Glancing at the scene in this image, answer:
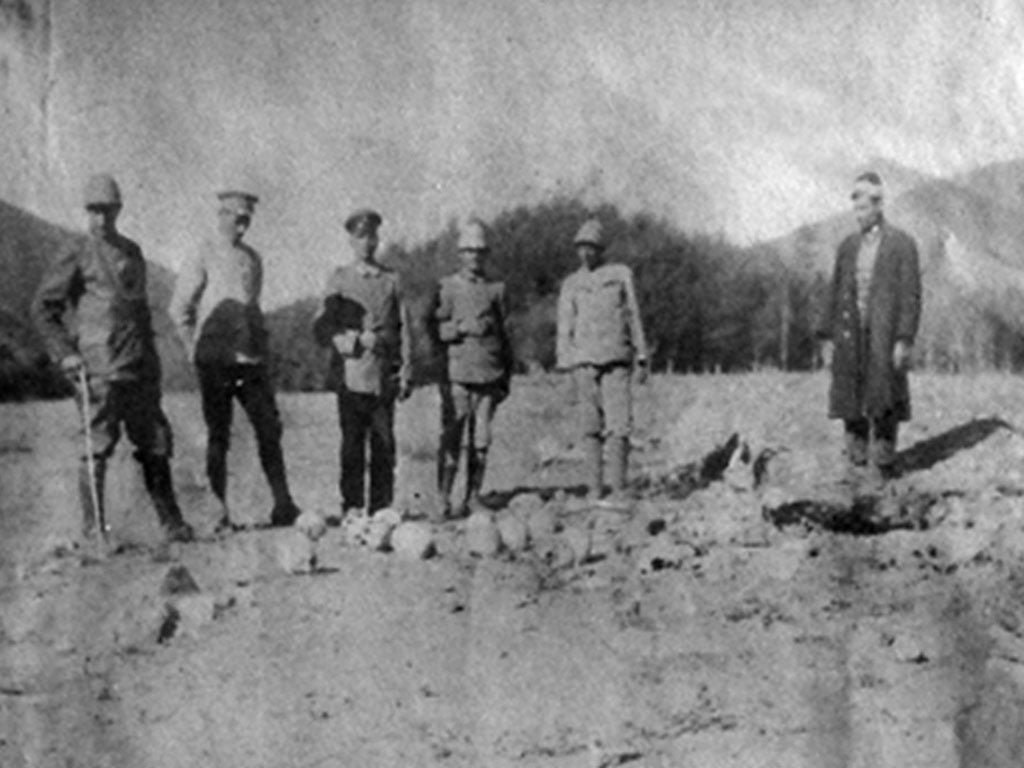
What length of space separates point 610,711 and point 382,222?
77.2 inches

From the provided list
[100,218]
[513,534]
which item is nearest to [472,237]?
[513,534]

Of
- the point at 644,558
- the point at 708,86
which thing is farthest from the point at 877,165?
the point at 644,558

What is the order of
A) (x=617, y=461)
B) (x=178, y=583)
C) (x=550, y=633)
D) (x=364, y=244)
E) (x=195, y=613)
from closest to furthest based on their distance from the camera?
→ (x=550, y=633) < (x=195, y=613) < (x=178, y=583) < (x=364, y=244) < (x=617, y=461)

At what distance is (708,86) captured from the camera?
16.0 ft

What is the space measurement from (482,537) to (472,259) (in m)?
1.09

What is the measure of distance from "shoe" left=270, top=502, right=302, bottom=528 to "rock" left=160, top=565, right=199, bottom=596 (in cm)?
59

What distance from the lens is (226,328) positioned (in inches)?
187

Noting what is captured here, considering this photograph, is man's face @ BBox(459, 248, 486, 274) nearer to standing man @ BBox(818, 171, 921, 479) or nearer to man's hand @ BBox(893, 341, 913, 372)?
standing man @ BBox(818, 171, 921, 479)

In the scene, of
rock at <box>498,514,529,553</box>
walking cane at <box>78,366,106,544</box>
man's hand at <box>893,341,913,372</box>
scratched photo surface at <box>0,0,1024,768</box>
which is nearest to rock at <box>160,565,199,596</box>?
scratched photo surface at <box>0,0,1024,768</box>

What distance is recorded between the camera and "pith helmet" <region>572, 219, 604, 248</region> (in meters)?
5.15

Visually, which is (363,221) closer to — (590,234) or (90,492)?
(590,234)

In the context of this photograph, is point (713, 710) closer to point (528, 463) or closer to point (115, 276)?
point (115, 276)

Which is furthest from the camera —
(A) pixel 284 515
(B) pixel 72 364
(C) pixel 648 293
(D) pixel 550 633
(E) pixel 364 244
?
(C) pixel 648 293

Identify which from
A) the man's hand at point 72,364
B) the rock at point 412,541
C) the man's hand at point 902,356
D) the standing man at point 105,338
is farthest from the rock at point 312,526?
the man's hand at point 902,356
